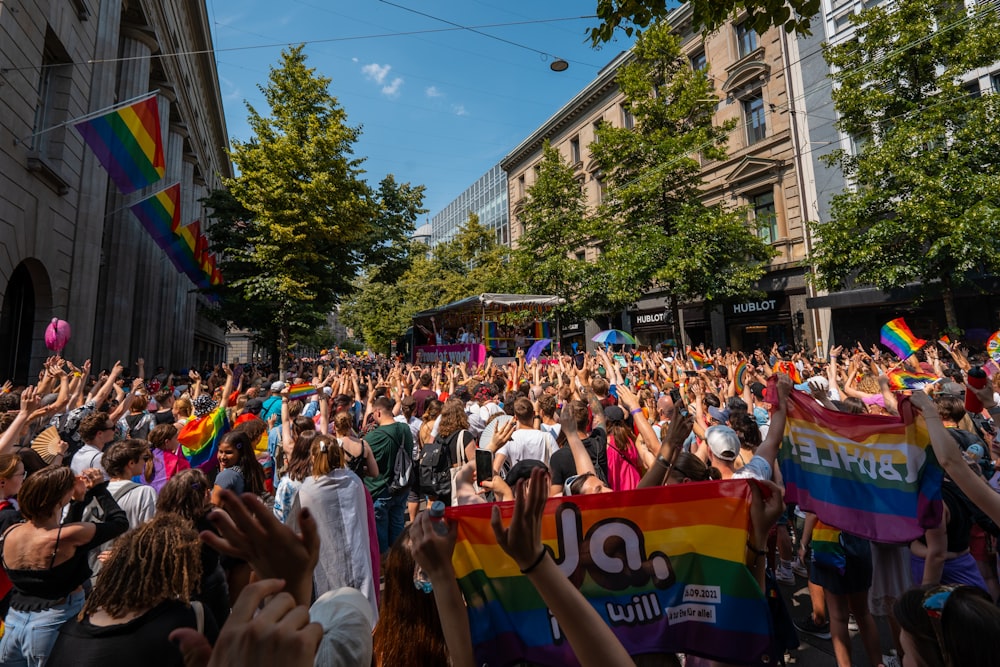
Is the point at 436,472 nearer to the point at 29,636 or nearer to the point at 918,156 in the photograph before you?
the point at 29,636

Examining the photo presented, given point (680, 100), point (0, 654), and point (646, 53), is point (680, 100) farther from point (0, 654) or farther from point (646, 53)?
point (0, 654)

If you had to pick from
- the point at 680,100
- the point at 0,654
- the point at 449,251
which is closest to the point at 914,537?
the point at 0,654

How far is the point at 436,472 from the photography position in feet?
17.9

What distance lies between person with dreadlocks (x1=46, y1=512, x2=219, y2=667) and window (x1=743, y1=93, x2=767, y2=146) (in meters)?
25.9

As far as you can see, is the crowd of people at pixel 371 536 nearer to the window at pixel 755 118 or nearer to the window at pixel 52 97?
Result: the window at pixel 52 97

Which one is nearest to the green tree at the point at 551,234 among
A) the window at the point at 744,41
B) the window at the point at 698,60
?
the window at the point at 698,60

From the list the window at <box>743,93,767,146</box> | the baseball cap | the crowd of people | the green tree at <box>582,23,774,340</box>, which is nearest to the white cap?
the crowd of people

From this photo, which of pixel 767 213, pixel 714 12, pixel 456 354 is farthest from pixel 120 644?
pixel 767 213

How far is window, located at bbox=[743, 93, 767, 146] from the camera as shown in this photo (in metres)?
22.0

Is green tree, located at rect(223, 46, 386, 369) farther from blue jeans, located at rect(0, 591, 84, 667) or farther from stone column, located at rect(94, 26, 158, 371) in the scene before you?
blue jeans, located at rect(0, 591, 84, 667)

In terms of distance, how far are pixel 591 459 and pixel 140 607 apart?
335 centimetres

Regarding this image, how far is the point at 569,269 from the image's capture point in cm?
2358

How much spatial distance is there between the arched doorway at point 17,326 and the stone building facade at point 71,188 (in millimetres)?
26

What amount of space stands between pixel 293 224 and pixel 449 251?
27.0m
